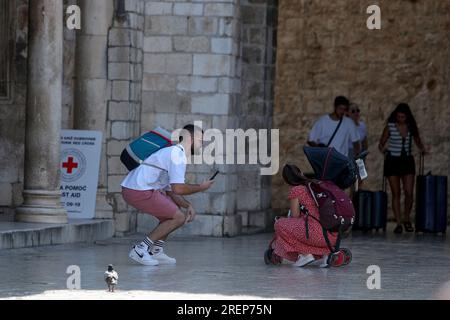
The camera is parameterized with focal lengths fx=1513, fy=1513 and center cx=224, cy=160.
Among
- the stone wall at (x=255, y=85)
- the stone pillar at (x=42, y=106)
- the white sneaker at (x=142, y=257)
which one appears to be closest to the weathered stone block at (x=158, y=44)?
the stone wall at (x=255, y=85)

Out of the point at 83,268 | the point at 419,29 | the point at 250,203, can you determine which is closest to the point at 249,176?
the point at 250,203

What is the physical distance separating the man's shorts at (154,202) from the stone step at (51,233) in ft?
5.74

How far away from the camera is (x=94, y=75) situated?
17.5m

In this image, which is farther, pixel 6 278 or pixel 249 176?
pixel 249 176

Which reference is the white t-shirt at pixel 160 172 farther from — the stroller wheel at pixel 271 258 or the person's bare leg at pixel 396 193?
the person's bare leg at pixel 396 193

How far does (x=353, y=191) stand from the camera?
66.7ft

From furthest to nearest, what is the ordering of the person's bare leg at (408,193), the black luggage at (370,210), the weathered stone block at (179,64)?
the person's bare leg at (408,193) → the black luggage at (370,210) → the weathered stone block at (179,64)

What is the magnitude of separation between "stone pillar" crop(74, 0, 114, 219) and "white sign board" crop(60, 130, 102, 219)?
0.31 metres

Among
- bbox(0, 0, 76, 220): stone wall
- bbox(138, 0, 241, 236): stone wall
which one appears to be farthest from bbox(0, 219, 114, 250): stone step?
bbox(0, 0, 76, 220): stone wall

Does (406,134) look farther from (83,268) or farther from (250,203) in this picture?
(83,268)

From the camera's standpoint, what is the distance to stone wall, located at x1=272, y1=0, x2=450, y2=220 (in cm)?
2239

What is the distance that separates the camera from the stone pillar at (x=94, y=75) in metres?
17.5
